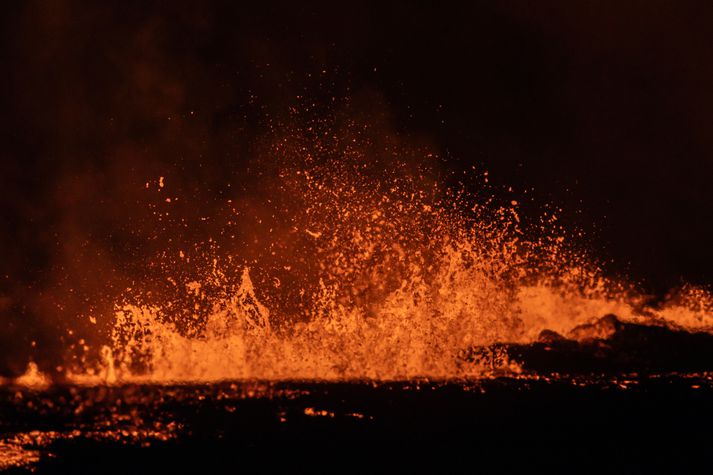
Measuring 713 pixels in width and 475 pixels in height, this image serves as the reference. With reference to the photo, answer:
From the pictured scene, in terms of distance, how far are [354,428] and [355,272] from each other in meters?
6.45

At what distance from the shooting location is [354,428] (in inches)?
196

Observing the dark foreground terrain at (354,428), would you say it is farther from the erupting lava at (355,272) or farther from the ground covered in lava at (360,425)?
the erupting lava at (355,272)

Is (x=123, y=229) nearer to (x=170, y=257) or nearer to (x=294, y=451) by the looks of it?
(x=170, y=257)

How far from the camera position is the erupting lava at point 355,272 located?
8891 millimetres

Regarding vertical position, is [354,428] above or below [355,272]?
below

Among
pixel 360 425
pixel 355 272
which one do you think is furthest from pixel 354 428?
pixel 355 272

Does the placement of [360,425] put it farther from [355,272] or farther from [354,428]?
[355,272]

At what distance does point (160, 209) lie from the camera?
10992 mm

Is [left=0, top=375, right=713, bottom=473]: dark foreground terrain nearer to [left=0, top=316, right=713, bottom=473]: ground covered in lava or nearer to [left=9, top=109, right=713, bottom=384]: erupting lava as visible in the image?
[left=0, top=316, right=713, bottom=473]: ground covered in lava

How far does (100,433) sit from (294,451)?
4.20 ft

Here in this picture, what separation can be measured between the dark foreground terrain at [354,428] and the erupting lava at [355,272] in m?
2.11

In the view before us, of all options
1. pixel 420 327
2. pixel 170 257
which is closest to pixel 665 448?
pixel 420 327

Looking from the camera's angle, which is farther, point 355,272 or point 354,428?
point 355,272

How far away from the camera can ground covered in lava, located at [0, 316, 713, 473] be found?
4688mm
